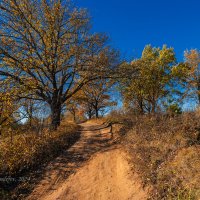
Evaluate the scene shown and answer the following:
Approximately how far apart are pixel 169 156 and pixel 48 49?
1188cm

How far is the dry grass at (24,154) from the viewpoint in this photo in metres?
8.32

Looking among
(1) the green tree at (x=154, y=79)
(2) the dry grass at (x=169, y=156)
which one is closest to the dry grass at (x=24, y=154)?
(2) the dry grass at (x=169, y=156)

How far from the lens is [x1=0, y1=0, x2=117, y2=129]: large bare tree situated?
1406cm

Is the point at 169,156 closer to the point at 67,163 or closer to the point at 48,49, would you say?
the point at 67,163

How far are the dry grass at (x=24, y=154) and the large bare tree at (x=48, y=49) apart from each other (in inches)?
139

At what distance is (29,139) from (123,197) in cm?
682

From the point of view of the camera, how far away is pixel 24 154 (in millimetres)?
9680

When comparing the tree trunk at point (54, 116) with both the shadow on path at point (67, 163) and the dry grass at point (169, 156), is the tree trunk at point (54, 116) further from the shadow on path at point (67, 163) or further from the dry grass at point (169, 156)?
the dry grass at point (169, 156)

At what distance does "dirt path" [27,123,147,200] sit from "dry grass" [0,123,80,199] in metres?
0.71

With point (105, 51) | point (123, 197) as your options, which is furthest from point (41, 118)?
point (123, 197)

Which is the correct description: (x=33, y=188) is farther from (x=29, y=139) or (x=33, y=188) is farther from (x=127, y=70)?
(x=127, y=70)

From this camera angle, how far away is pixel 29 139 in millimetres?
11492

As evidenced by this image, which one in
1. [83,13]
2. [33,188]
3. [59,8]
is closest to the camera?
[33,188]

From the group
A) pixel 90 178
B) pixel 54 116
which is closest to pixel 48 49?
pixel 54 116
